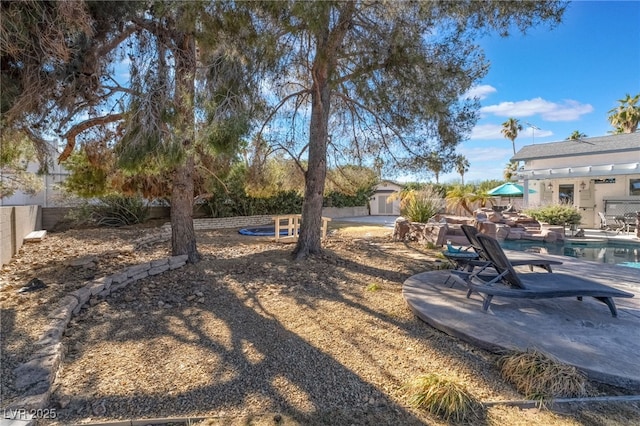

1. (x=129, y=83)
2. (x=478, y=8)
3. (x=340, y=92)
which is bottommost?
(x=129, y=83)

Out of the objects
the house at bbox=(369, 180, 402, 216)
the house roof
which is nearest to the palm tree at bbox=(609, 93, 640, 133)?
the house roof

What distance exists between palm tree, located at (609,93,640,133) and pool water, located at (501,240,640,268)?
791 inches

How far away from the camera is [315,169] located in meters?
7.62

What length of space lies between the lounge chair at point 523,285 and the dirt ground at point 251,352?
99cm

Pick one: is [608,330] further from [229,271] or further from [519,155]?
[519,155]

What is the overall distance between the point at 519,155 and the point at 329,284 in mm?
19648

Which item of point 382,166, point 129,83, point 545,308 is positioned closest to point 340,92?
point 382,166

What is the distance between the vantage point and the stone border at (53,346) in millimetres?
2734

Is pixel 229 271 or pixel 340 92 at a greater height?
pixel 340 92

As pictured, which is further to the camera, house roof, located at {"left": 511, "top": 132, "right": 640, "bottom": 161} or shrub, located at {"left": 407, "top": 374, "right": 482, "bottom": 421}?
house roof, located at {"left": 511, "top": 132, "right": 640, "bottom": 161}

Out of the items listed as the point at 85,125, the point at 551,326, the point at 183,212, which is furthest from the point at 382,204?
the point at 551,326

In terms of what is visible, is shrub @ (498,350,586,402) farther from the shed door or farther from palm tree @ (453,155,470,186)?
the shed door

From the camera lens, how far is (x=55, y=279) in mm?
6234

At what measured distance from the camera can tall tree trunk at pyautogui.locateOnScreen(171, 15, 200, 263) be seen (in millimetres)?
5459
